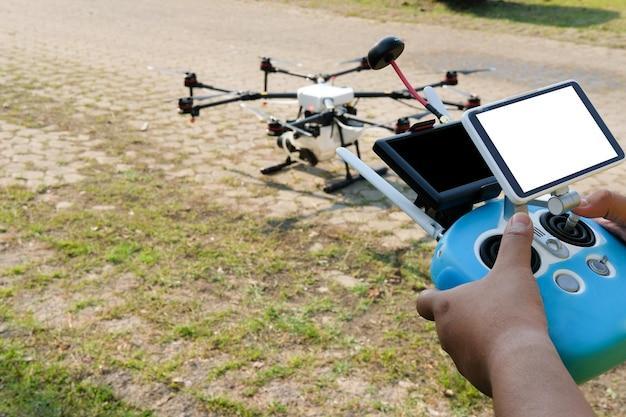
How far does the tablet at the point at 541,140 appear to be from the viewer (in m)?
1.29

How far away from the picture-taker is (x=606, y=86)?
8.17 meters

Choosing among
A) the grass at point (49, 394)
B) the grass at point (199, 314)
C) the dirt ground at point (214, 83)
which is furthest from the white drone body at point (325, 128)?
the grass at point (49, 394)

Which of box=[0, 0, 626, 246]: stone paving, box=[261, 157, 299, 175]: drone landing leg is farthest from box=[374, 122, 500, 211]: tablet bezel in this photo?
box=[261, 157, 299, 175]: drone landing leg

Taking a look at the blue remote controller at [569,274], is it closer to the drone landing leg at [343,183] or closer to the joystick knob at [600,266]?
the joystick knob at [600,266]

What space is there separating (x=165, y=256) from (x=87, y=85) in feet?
15.7

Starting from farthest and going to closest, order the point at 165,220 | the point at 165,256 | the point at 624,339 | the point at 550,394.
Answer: the point at 165,220 → the point at 165,256 → the point at 624,339 → the point at 550,394

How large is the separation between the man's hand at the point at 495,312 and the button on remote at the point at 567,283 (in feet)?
0.49

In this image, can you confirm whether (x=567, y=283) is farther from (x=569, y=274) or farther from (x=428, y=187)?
(x=428, y=187)

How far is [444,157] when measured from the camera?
1.57 metres

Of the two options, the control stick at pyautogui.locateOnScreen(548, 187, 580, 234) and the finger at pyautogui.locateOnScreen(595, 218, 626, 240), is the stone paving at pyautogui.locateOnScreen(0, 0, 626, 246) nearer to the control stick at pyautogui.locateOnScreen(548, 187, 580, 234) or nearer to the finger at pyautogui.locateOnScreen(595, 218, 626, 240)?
the finger at pyautogui.locateOnScreen(595, 218, 626, 240)

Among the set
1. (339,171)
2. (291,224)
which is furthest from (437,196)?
(339,171)

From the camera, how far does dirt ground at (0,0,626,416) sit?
3.61 meters

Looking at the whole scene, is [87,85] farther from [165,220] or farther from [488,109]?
[488,109]

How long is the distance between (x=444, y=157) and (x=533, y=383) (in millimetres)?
708
